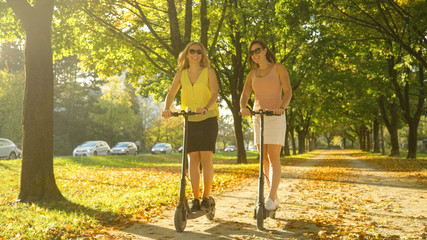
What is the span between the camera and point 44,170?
650 centimetres

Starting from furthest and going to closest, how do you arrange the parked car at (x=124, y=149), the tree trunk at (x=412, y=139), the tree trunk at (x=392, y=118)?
the parked car at (x=124, y=149) < the tree trunk at (x=392, y=118) < the tree trunk at (x=412, y=139)

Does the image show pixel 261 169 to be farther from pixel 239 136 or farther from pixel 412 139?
pixel 412 139

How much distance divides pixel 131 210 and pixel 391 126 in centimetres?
2560

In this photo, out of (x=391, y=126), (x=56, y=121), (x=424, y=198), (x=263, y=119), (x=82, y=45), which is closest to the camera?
(x=263, y=119)

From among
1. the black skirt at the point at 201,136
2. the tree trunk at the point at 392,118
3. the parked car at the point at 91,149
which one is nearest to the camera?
the black skirt at the point at 201,136

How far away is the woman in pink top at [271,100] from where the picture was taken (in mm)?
4711

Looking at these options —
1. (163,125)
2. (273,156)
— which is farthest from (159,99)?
(163,125)

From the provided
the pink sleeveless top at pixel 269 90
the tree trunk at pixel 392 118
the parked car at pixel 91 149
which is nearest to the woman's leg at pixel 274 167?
the pink sleeveless top at pixel 269 90

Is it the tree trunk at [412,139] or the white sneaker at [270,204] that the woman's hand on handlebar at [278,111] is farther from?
the tree trunk at [412,139]

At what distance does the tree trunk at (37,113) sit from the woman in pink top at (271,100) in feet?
12.1

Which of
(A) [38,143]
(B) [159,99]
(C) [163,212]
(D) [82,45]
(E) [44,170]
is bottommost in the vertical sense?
(C) [163,212]

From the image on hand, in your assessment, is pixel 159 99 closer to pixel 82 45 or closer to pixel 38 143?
pixel 82 45

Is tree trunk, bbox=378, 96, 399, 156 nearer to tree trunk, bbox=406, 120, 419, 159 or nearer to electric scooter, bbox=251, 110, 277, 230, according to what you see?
tree trunk, bbox=406, 120, 419, 159

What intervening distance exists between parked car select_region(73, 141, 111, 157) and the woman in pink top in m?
27.4
